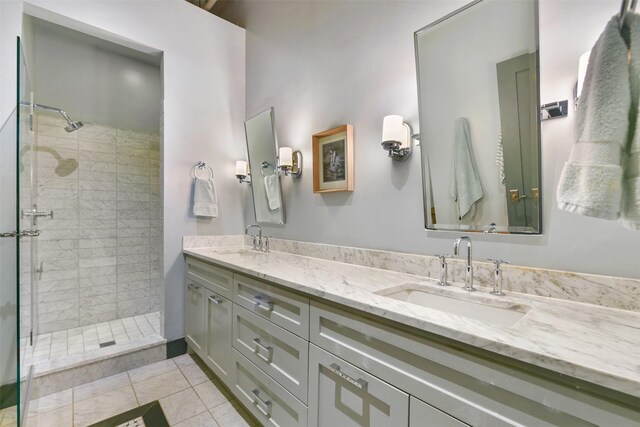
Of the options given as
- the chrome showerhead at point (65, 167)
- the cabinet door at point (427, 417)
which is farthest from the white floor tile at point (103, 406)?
the chrome showerhead at point (65, 167)

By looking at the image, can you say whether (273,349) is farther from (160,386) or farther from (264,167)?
(264,167)

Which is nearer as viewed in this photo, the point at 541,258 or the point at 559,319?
the point at 559,319

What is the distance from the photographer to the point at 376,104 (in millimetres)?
1646

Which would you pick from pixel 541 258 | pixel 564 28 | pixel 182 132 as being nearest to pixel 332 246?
pixel 541 258

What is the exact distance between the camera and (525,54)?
1.11m

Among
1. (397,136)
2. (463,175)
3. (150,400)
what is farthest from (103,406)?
(463,175)

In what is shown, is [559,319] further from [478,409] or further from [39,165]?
[39,165]

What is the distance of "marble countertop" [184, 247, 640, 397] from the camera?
0.55m

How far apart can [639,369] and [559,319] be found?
12.1 inches

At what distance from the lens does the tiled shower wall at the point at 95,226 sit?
2.55 meters

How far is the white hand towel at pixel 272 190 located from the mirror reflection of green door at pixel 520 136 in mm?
1598

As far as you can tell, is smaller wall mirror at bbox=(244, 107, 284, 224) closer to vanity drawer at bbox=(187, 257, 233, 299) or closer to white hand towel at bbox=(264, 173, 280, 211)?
white hand towel at bbox=(264, 173, 280, 211)

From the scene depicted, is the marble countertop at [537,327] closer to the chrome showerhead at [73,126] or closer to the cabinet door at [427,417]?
the cabinet door at [427,417]

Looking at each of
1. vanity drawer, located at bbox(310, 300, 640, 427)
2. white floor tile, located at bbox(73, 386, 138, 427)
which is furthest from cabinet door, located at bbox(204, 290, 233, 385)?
vanity drawer, located at bbox(310, 300, 640, 427)
